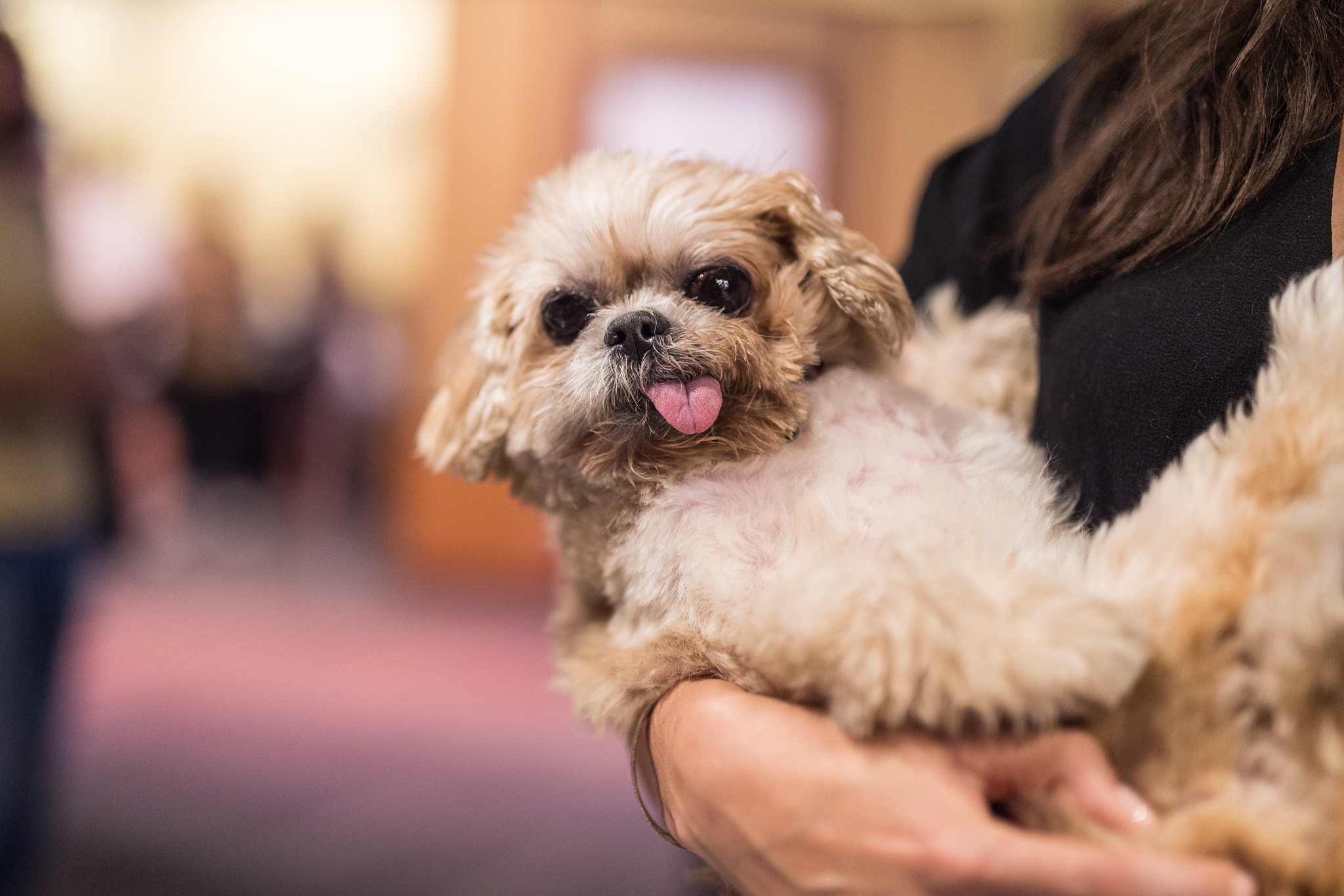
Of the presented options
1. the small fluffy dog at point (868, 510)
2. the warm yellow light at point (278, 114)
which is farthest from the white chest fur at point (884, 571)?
the warm yellow light at point (278, 114)

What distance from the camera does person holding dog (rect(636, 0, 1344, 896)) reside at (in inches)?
30.5

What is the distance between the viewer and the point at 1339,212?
965 mm

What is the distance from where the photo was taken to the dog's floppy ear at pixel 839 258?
4.25 feet

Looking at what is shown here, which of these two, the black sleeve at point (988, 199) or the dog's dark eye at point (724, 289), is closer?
the dog's dark eye at point (724, 289)

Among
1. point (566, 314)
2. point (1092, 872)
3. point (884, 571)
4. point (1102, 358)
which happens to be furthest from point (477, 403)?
point (1092, 872)

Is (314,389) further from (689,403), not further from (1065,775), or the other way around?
(1065,775)

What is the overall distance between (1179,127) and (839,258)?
0.47 m

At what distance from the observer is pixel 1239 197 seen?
1.05m

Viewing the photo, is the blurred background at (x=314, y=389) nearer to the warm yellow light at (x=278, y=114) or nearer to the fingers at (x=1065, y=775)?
the warm yellow light at (x=278, y=114)

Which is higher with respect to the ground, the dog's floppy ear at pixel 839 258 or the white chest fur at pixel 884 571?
the dog's floppy ear at pixel 839 258

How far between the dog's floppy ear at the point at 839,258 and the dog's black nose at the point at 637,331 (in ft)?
0.86

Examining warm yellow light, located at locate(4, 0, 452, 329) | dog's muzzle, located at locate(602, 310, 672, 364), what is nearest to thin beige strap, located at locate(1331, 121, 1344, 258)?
dog's muzzle, located at locate(602, 310, 672, 364)

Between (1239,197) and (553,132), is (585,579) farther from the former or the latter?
(553,132)

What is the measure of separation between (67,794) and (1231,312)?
152 inches
